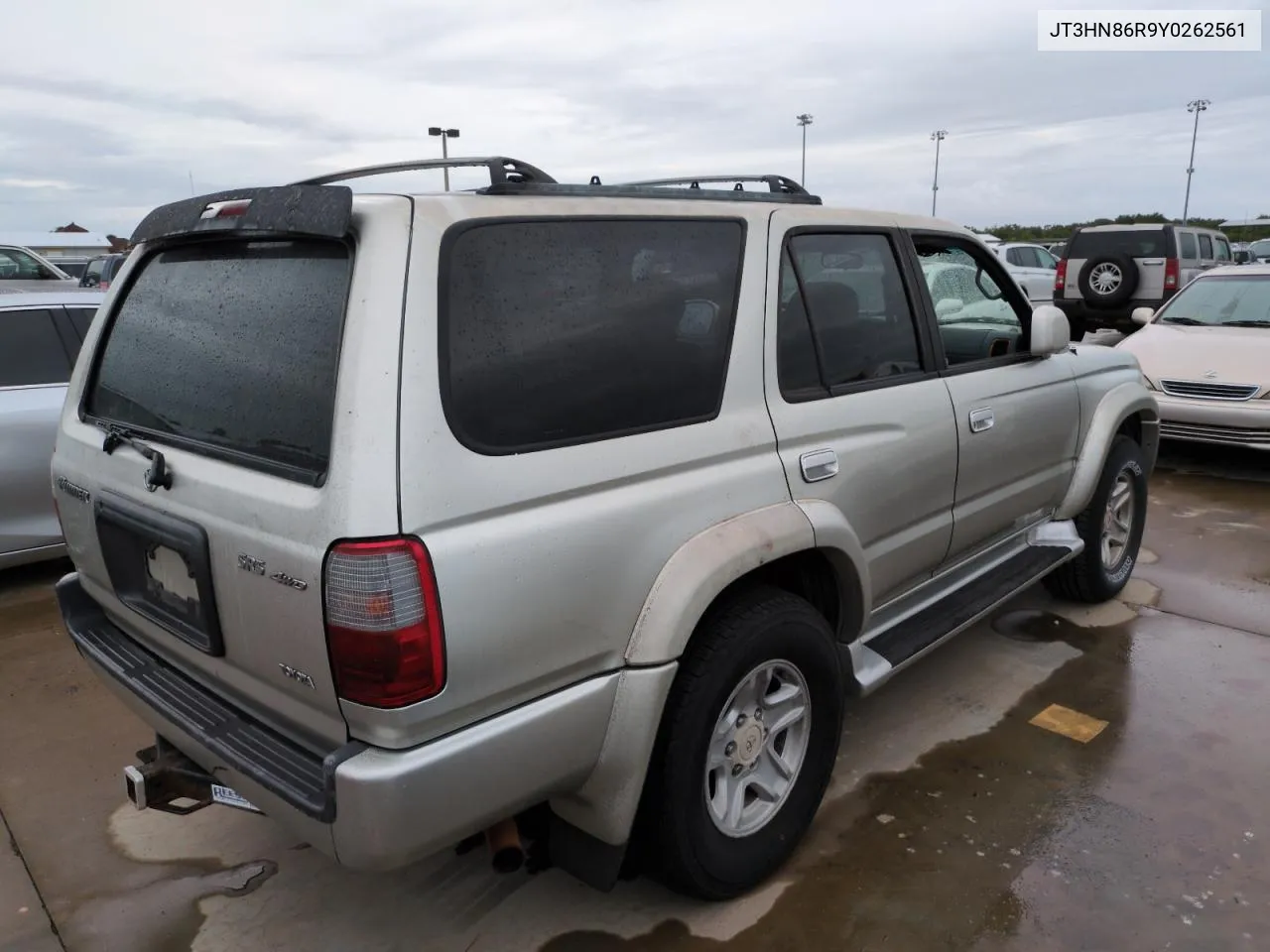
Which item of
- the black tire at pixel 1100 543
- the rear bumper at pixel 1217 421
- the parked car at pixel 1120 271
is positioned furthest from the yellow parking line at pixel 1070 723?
the parked car at pixel 1120 271

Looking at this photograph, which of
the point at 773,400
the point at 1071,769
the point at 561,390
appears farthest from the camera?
the point at 1071,769

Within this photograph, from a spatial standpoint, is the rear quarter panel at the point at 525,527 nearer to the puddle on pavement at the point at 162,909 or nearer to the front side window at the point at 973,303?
Result: the puddle on pavement at the point at 162,909

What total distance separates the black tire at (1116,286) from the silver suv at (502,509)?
1223cm

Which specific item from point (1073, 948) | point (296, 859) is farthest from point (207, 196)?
point (1073, 948)

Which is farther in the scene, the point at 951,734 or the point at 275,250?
the point at 951,734

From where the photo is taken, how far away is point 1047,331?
3.62m

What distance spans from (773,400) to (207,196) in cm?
154

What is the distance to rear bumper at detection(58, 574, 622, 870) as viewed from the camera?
178 centimetres

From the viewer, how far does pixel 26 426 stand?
4.61m

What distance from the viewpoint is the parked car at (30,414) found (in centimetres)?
459

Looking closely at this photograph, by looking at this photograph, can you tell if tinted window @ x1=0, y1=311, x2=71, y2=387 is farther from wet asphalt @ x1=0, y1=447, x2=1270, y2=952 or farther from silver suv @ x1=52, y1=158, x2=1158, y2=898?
silver suv @ x1=52, y1=158, x2=1158, y2=898

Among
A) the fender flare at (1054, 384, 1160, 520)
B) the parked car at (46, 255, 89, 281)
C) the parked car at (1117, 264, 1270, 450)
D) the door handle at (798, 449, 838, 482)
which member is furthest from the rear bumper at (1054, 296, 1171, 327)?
the parked car at (46, 255, 89, 281)

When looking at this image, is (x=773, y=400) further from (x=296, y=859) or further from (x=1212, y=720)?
(x=1212, y=720)

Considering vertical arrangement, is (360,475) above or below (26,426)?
above
